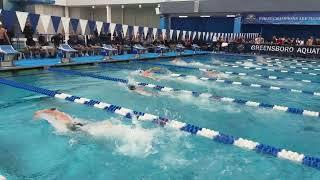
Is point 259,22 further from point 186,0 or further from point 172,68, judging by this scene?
point 172,68

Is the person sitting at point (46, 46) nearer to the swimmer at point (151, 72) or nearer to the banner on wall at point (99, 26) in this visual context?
the banner on wall at point (99, 26)

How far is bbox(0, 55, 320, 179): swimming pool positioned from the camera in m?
3.76

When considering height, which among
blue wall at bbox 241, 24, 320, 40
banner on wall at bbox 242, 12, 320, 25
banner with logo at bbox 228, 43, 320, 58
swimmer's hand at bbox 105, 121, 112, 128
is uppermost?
banner on wall at bbox 242, 12, 320, 25

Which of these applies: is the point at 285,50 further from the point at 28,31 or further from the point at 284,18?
the point at 28,31

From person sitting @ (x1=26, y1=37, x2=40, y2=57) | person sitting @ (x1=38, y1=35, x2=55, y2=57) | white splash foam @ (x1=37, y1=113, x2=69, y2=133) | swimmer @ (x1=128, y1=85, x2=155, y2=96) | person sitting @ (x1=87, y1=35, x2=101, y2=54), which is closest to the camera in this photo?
white splash foam @ (x1=37, y1=113, x2=69, y2=133)

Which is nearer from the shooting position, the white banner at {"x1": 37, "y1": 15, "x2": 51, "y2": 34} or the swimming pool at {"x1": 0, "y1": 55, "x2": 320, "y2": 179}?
the swimming pool at {"x1": 0, "y1": 55, "x2": 320, "y2": 179}

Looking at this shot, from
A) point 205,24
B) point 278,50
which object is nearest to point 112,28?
point 278,50

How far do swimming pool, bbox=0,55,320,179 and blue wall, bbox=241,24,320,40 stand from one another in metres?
15.2

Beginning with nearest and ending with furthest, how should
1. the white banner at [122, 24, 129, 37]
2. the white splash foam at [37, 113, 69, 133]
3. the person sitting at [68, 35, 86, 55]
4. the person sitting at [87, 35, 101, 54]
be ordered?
the white splash foam at [37, 113, 69, 133] < the person sitting at [68, 35, 86, 55] < the person sitting at [87, 35, 101, 54] < the white banner at [122, 24, 129, 37]

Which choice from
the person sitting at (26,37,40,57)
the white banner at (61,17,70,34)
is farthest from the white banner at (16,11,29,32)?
the white banner at (61,17,70,34)

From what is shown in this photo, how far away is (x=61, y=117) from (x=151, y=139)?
1.48 meters

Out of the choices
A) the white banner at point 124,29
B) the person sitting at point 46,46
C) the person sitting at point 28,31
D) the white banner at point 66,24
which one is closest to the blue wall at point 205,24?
the white banner at point 124,29

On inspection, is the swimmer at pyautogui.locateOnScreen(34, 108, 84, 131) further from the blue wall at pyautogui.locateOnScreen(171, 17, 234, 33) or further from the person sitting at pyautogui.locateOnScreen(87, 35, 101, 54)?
the blue wall at pyautogui.locateOnScreen(171, 17, 234, 33)

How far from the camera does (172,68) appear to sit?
1230cm
